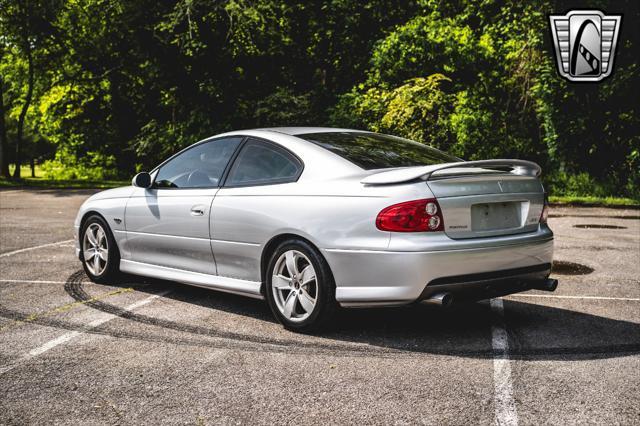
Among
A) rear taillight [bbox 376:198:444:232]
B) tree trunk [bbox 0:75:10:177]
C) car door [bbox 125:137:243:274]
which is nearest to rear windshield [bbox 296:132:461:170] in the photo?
rear taillight [bbox 376:198:444:232]

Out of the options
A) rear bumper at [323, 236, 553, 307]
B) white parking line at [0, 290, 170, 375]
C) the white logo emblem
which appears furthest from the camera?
the white logo emblem

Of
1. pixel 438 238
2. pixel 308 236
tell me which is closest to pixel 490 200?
pixel 438 238

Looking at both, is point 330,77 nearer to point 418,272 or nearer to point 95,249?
point 95,249

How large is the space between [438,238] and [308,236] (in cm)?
93

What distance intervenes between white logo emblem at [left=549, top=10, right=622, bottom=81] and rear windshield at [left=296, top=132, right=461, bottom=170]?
15.7 metres

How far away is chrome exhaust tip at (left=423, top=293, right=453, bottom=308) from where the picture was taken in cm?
493

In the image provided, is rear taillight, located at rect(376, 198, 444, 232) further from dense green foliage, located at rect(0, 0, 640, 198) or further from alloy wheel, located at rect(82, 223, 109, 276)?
dense green foliage, located at rect(0, 0, 640, 198)

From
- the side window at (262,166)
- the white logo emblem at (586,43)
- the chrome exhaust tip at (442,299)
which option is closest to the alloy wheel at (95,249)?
the side window at (262,166)

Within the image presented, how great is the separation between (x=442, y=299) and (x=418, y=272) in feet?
0.79

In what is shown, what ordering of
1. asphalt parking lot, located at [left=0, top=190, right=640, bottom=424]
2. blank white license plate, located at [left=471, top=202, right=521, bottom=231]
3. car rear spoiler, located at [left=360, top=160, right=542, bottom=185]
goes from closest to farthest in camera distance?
asphalt parking lot, located at [left=0, top=190, right=640, bottom=424]
car rear spoiler, located at [left=360, top=160, right=542, bottom=185]
blank white license plate, located at [left=471, top=202, right=521, bottom=231]

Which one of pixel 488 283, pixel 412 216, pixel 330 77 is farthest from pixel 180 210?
pixel 330 77

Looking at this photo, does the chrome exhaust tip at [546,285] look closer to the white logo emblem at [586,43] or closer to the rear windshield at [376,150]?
the rear windshield at [376,150]

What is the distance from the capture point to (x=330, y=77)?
29.8 m

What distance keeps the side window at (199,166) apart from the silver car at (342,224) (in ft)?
0.04
